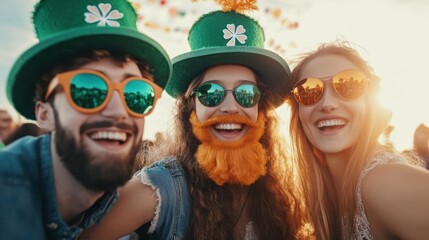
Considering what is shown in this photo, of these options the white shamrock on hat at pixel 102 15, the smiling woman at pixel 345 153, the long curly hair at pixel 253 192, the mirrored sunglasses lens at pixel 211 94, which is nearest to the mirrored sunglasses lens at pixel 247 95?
the mirrored sunglasses lens at pixel 211 94

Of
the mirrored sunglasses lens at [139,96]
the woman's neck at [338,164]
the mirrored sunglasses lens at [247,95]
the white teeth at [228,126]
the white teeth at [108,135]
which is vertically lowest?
the woman's neck at [338,164]

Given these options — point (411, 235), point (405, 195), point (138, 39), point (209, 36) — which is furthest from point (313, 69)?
point (138, 39)

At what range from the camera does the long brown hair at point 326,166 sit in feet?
8.49

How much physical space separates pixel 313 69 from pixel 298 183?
1.03 meters

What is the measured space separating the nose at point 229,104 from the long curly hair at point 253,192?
337 millimetres

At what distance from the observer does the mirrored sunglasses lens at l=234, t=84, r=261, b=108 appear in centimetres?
281

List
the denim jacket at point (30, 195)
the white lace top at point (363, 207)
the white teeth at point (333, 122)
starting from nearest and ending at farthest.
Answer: the denim jacket at point (30, 195) < the white lace top at point (363, 207) < the white teeth at point (333, 122)

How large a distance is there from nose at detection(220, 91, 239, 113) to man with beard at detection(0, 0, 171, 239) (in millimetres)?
908

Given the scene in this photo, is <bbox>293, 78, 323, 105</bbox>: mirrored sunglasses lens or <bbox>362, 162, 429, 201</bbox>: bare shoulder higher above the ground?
<bbox>293, 78, 323, 105</bbox>: mirrored sunglasses lens

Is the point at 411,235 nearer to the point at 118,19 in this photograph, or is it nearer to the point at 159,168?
the point at 159,168

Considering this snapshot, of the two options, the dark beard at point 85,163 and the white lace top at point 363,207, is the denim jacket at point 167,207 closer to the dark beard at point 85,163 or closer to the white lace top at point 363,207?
the dark beard at point 85,163

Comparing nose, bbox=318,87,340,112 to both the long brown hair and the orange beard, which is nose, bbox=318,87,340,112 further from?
the orange beard

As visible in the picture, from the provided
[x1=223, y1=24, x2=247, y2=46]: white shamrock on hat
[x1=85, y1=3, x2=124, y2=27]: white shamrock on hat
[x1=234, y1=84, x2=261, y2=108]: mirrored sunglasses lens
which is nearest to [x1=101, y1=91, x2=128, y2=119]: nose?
[x1=85, y1=3, x2=124, y2=27]: white shamrock on hat

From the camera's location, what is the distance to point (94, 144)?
5.67 feet
